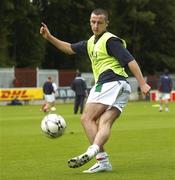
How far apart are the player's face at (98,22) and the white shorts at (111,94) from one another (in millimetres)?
813

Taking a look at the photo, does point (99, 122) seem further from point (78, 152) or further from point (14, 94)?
point (14, 94)

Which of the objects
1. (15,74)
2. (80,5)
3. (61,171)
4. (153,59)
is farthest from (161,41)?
(61,171)

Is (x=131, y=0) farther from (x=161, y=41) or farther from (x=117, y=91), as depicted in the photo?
(x=117, y=91)

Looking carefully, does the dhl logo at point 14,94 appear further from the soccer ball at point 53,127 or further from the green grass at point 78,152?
the soccer ball at point 53,127

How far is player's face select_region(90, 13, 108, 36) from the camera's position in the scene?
428 inches

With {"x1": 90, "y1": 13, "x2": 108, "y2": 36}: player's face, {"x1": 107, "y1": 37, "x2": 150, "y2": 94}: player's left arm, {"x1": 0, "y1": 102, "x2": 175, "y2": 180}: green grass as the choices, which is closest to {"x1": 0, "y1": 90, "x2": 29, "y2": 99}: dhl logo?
{"x1": 0, "y1": 102, "x2": 175, "y2": 180}: green grass

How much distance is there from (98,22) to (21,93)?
4206cm

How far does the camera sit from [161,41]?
81.0m

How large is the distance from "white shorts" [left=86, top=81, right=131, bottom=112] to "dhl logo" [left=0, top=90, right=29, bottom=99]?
Result: 133 feet

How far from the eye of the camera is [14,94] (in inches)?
2061

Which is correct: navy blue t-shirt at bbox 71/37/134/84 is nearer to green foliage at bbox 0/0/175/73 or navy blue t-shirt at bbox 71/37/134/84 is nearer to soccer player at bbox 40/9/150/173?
soccer player at bbox 40/9/150/173

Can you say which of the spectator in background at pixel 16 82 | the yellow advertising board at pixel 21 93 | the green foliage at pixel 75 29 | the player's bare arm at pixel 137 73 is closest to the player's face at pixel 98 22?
the player's bare arm at pixel 137 73

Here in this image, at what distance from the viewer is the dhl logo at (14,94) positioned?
169ft

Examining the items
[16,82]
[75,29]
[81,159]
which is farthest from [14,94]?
[81,159]
